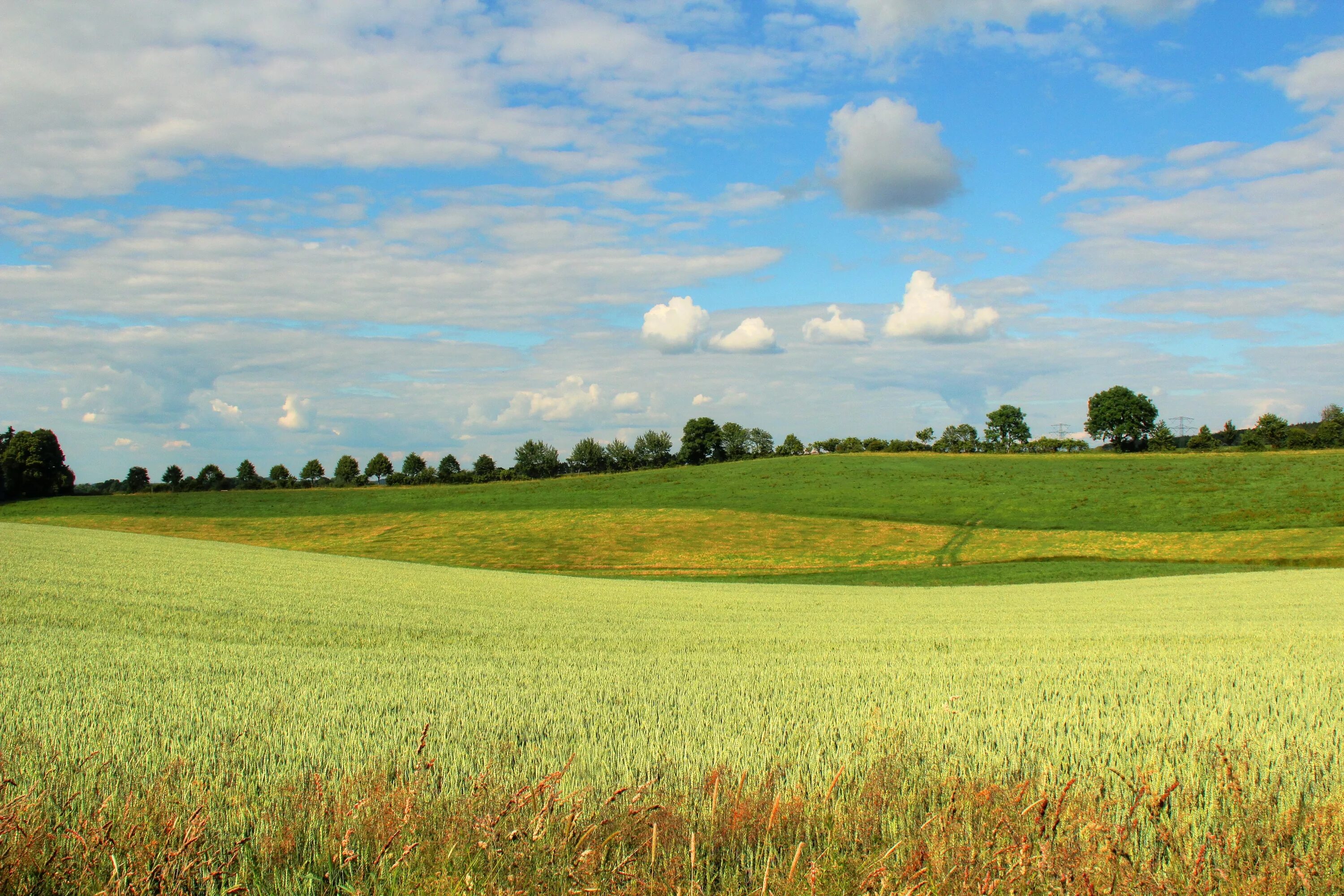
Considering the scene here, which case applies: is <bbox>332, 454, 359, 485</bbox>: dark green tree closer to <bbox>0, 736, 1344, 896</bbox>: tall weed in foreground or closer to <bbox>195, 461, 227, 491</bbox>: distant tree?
<bbox>195, 461, 227, 491</bbox>: distant tree

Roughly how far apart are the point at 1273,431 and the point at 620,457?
100 meters

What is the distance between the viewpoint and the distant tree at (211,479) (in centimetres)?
11119

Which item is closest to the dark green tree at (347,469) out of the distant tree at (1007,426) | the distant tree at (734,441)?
the distant tree at (734,441)

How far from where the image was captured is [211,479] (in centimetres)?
11781

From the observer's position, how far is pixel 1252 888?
3.07 metres

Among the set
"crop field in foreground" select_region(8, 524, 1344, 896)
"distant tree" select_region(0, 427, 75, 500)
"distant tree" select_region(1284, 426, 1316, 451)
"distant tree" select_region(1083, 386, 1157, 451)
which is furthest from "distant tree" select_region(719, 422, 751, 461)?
"crop field in foreground" select_region(8, 524, 1344, 896)

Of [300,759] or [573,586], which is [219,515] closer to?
[573,586]

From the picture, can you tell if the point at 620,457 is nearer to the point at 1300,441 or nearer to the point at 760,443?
the point at 760,443

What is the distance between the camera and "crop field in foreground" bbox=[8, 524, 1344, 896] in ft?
10.4

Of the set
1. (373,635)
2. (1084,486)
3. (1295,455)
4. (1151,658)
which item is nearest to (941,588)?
(1151,658)

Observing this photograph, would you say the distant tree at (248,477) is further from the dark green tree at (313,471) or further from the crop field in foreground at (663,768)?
the crop field in foreground at (663,768)

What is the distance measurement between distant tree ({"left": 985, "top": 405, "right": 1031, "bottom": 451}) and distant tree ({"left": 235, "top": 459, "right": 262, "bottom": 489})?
424 ft

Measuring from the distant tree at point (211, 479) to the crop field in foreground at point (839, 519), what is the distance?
28.2 meters

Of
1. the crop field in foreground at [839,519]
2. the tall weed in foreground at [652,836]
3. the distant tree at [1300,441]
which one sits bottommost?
the crop field in foreground at [839,519]
